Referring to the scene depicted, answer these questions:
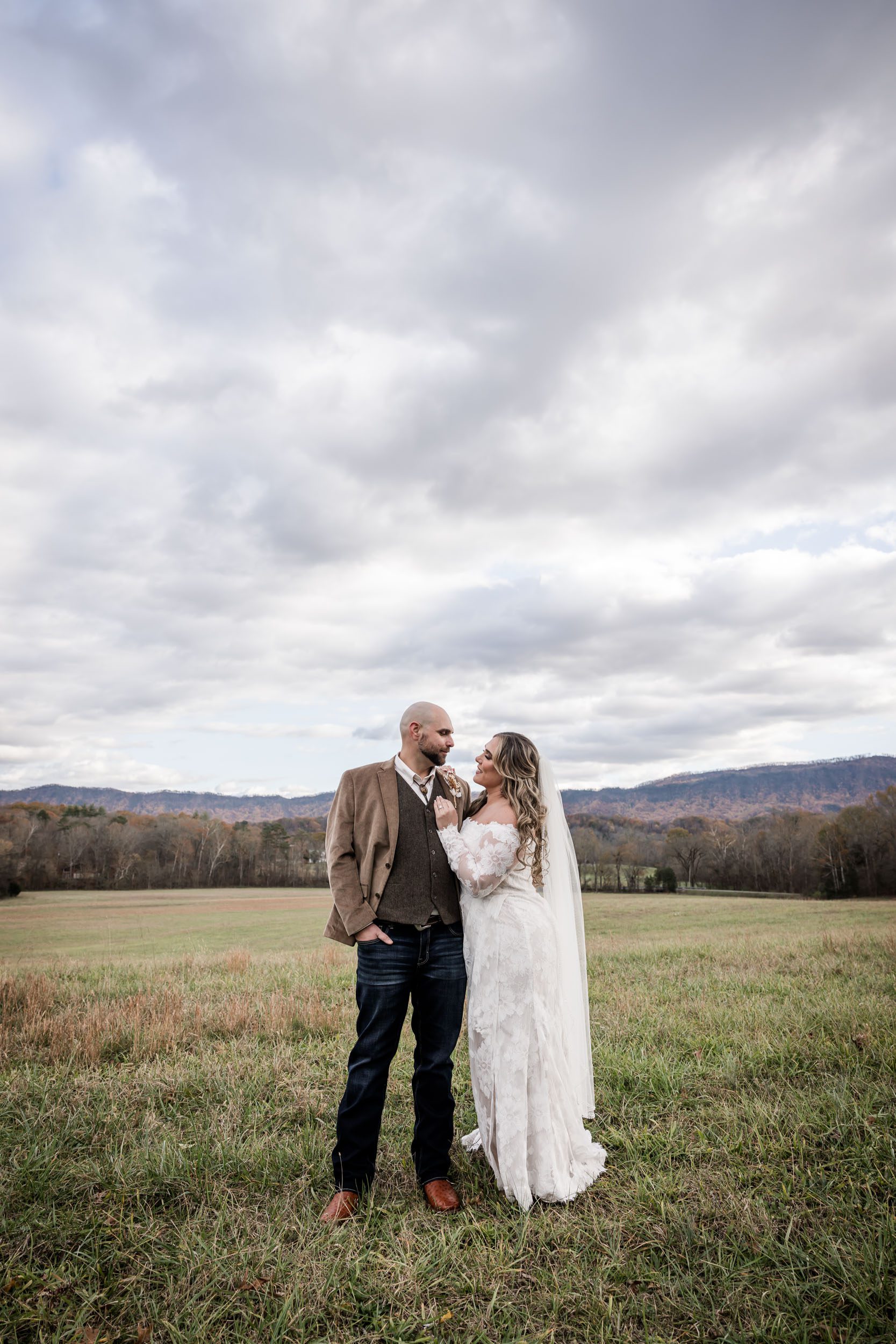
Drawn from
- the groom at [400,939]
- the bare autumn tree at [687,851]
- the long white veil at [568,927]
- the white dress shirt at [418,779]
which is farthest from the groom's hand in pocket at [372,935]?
the bare autumn tree at [687,851]

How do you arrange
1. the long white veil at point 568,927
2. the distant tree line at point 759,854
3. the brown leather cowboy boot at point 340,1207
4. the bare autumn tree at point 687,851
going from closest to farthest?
the brown leather cowboy boot at point 340,1207 → the long white veil at point 568,927 → the distant tree line at point 759,854 → the bare autumn tree at point 687,851

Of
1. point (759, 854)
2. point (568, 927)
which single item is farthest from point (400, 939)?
point (759, 854)

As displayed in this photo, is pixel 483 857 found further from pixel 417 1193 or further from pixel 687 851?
pixel 687 851

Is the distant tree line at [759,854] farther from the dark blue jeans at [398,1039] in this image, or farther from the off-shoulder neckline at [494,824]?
the off-shoulder neckline at [494,824]

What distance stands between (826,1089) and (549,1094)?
275 centimetres

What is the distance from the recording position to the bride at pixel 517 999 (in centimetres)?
440

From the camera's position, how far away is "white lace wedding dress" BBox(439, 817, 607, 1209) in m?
4.39

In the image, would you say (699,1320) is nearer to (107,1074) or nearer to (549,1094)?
(549,1094)

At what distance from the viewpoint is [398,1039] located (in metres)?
4.42

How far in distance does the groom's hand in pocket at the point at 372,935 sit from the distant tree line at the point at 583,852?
61998mm

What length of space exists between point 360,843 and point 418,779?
58cm

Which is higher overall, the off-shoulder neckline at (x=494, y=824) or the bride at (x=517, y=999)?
the off-shoulder neckline at (x=494, y=824)

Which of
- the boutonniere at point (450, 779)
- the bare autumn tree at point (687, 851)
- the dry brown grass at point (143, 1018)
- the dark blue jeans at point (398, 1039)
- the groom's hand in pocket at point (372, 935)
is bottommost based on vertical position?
the bare autumn tree at point (687, 851)

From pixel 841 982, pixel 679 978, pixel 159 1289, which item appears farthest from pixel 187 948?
pixel 159 1289
